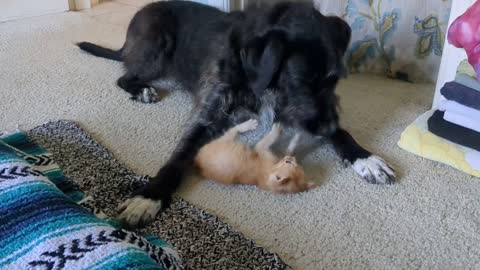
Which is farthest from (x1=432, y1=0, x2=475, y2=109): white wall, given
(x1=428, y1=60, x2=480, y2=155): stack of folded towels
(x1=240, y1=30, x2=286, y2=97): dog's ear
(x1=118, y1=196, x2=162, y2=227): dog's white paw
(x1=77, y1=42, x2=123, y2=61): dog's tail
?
(x1=77, y1=42, x2=123, y2=61): dog's tail

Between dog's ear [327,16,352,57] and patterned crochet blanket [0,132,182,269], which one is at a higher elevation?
dog's ear [327,16,352,57]

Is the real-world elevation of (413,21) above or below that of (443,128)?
above

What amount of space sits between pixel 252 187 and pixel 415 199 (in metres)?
0.51

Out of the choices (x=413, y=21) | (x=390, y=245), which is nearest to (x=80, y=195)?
(x=390, y=245)

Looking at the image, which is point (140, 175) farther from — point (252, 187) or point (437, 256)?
point (437, 256)

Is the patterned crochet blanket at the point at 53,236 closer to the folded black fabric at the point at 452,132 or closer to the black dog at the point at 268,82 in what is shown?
the black dog at the point at 268,82

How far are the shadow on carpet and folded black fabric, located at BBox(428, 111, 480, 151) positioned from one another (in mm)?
829

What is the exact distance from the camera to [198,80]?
201 cm

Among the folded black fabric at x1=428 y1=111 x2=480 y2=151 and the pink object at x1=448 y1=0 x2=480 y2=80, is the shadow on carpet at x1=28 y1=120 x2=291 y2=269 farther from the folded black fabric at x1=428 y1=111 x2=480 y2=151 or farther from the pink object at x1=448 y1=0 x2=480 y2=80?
the pink object at x1=448 y1=0 x2=480 y2=80

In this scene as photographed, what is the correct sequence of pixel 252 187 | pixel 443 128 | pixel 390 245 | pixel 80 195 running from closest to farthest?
pixel 390 245, pixel 80 195, pixel 252 187, pixel 443 128

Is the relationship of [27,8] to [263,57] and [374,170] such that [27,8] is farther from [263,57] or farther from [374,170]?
[374,170]

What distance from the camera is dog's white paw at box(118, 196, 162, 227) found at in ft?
4.40

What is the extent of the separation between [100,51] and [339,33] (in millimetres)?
1470

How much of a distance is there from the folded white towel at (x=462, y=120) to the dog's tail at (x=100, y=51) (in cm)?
164
